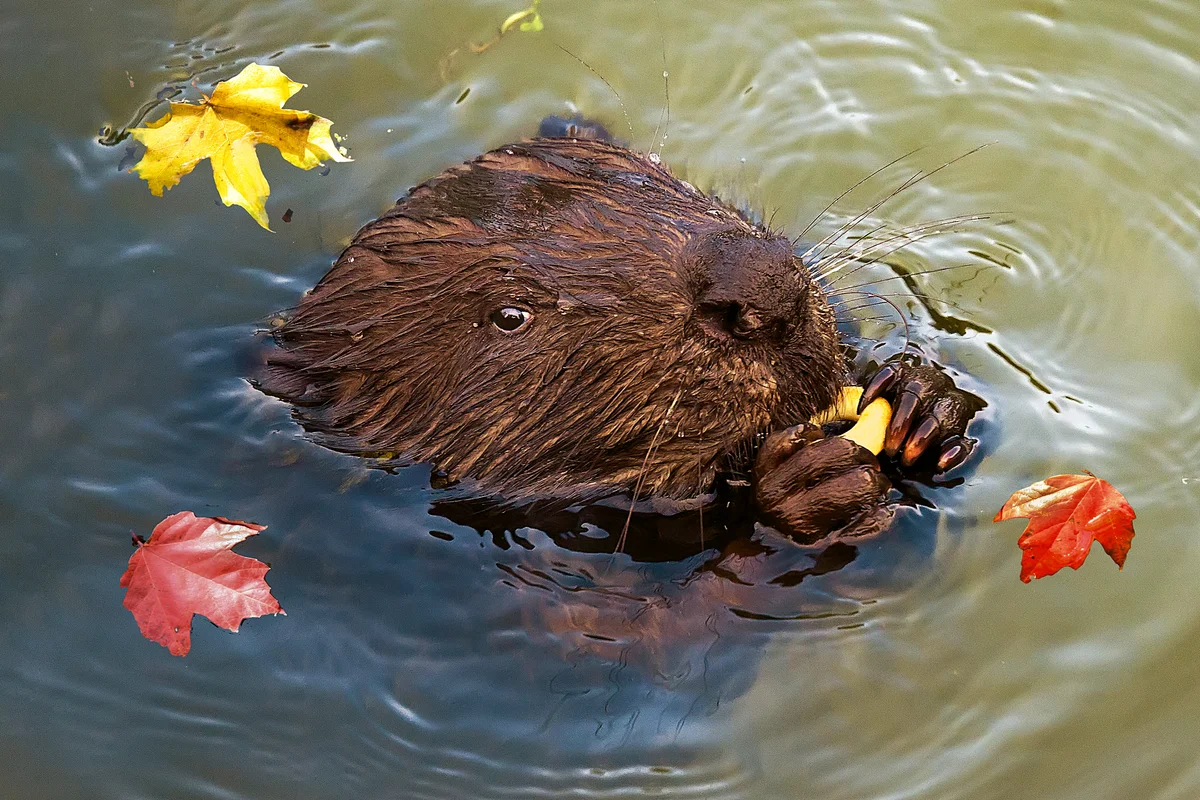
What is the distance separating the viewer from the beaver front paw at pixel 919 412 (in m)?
2.99

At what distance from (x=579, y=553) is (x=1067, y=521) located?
135 cm

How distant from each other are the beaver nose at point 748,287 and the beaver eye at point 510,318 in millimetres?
403

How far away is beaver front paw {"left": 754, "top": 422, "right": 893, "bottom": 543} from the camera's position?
2773mm

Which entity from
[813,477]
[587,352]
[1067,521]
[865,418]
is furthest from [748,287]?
[1067,521]

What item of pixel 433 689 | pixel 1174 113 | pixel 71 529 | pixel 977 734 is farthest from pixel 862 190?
pixel 71 529

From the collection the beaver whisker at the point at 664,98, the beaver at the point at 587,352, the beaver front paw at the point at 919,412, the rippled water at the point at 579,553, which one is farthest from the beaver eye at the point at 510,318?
the beaver whisker at the point at 664,98

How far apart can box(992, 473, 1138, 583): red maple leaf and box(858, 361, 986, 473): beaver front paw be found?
282 mm

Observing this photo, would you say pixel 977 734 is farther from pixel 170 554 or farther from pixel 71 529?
pixel 71 529

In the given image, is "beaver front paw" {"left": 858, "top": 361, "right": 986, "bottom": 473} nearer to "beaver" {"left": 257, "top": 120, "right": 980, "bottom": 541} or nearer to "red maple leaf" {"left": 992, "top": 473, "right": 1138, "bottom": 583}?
"beaver" {"left": 257, "top": 120, "right": 980, "bottom": 541}

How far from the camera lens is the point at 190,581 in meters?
3.10

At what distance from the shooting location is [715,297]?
2551mm

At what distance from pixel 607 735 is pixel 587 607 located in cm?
31

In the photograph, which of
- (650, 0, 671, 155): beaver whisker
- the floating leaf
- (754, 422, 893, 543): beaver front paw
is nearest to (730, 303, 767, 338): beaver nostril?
(754, 422, 893, 543): beaver front paw

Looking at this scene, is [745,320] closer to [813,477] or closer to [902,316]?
[813,477]
